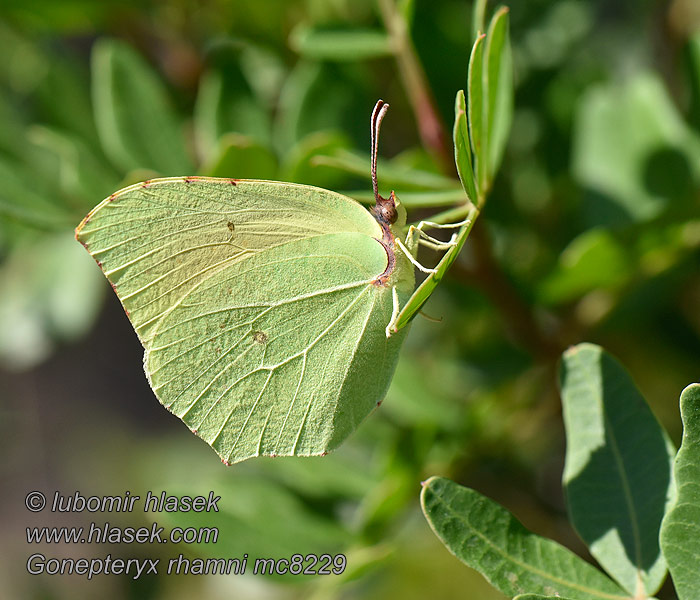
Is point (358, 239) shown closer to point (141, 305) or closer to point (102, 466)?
point (141, 305)

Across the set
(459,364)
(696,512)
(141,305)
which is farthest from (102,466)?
(696,512)

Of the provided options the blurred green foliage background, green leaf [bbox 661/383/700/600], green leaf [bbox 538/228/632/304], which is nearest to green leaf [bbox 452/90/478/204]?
the blurred green foliage background

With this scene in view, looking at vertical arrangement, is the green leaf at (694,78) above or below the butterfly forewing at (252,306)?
above

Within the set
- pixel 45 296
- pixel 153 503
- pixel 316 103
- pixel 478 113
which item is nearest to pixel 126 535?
pixel 153 503

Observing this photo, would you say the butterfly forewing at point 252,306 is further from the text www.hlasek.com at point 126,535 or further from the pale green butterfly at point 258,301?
the text www.hlasek.com at point 126,535

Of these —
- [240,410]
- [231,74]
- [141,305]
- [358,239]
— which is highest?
[231,74]

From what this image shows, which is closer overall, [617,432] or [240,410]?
[617,432]

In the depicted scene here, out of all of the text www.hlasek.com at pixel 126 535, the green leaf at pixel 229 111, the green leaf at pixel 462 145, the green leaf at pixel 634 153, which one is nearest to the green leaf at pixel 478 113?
the green leaf at pixel 462 145
